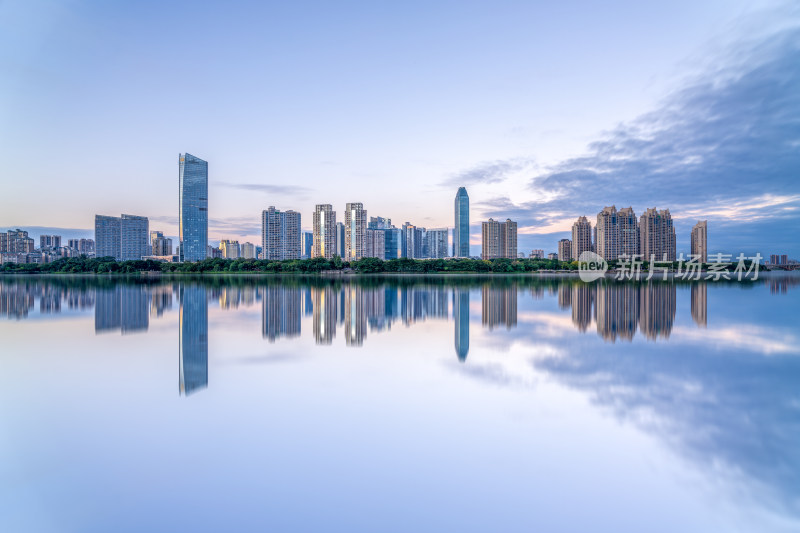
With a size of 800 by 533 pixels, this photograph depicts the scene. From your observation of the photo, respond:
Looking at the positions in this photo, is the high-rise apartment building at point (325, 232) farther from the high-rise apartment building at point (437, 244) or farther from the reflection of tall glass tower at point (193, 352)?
the reflection of tall glass tower at point (193, 352)

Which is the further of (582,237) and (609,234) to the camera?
(582,237)

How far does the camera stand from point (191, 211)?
114375 mm

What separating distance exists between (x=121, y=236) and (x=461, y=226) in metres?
110

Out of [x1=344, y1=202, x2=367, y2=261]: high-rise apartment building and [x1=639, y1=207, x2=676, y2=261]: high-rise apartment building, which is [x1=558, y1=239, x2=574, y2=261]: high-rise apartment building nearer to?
[x1=639, y1=207, x2=676, y2=261]: high-rise apartment building

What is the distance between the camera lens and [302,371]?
7734mm

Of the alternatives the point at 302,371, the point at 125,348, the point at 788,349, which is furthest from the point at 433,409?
Answer: the point at 788,349

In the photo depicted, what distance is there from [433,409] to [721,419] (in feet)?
12.0

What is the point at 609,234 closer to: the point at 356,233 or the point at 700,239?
the point at 700,239

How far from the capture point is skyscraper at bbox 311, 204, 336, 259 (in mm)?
107312

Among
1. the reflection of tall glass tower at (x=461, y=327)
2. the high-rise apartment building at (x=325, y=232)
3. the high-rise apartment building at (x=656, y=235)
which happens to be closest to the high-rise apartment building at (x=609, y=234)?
the high-rise apartment building at (x=656, y=235)

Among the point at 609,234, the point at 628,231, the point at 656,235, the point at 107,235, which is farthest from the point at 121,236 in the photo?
the point at 656,235

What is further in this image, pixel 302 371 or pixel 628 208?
pixel 628 208

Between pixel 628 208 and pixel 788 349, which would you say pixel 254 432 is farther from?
pixel 628 208

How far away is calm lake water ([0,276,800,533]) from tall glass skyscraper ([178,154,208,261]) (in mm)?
113820
